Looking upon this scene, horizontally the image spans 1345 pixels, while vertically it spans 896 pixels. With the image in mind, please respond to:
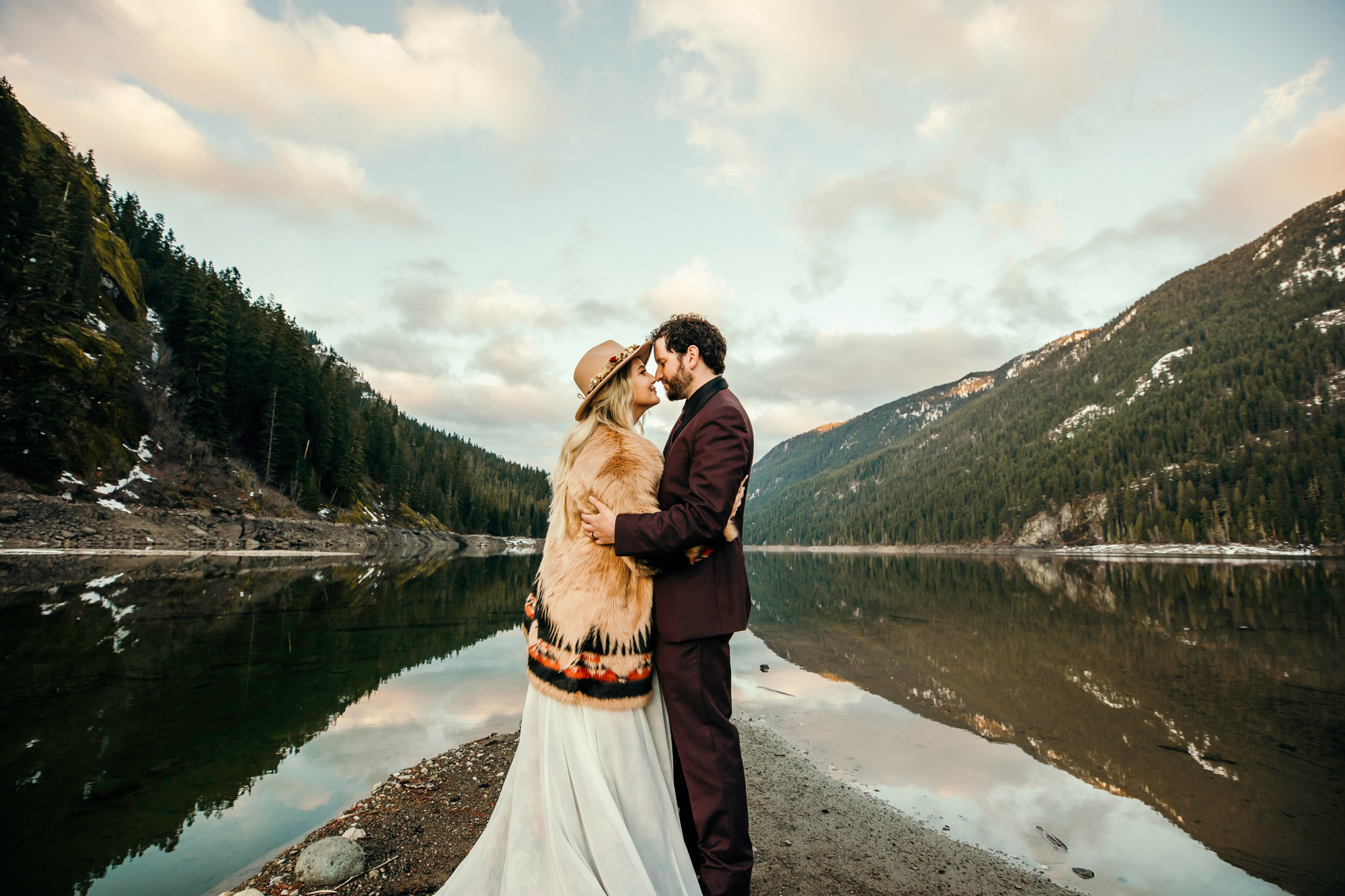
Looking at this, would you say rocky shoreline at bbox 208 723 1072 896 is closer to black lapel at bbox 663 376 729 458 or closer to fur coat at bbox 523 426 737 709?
fur coat at bbox 523 426 737 709

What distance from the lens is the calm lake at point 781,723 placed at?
4566mm

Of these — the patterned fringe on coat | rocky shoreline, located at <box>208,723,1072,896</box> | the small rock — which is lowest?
rocky shoreline, located at <box>208,723,1072,896</box>

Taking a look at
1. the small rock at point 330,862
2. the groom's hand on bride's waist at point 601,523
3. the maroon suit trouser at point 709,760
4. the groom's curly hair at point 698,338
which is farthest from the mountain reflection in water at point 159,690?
the groom's curly hair at point 698,338

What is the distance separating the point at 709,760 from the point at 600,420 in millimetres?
1595

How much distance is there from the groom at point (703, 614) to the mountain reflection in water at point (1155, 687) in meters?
4.85

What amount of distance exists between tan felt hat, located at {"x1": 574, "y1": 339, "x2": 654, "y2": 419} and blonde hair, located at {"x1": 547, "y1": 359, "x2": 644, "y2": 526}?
4 centimetres

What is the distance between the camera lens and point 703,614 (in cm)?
258

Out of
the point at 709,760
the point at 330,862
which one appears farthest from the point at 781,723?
the point at 709,760

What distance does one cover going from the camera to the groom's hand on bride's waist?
2.54 meters

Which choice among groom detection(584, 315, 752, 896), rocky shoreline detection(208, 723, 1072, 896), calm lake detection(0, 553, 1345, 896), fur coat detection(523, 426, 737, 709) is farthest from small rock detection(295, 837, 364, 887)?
groom detection(584, 315, 752, 896)

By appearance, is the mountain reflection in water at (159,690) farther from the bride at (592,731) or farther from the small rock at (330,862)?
the bride at (592,731)

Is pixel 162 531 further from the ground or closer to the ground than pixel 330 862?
further from the ground

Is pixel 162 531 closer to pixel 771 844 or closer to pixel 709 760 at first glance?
pixel 771 844

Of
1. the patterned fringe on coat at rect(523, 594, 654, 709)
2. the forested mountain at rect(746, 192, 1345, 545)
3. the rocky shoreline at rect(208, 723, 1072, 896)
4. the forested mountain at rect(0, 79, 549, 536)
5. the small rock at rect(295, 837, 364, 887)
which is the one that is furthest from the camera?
the forested mountain at rect(746, 192, 1345, 545)
